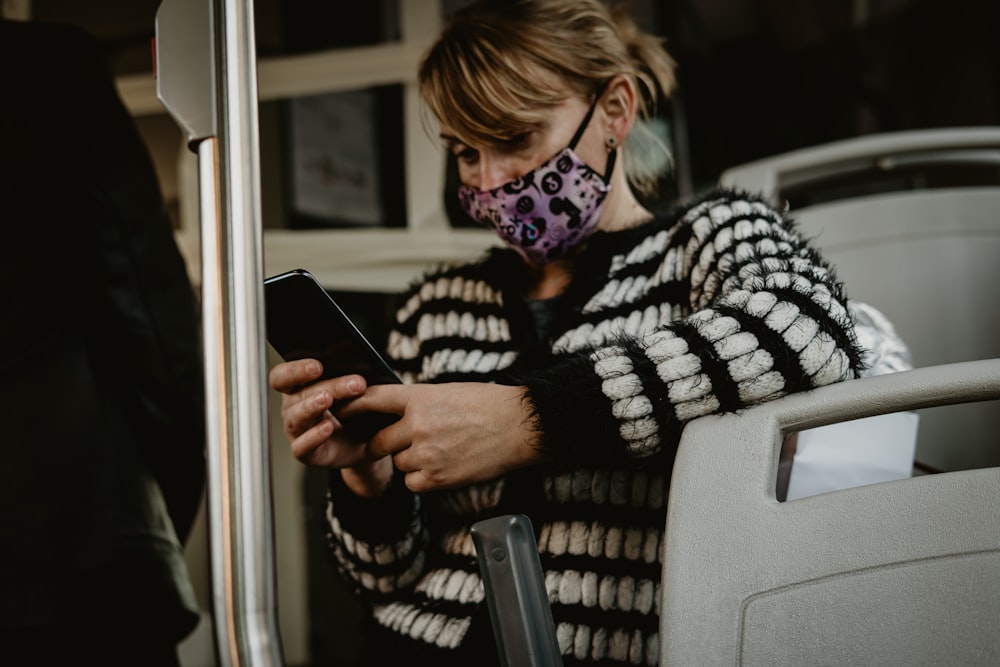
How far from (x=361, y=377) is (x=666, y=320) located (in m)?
0.35

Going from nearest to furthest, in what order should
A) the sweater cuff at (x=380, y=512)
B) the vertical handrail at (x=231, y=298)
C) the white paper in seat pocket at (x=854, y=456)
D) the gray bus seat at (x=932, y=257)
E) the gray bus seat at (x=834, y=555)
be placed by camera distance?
the vertical handrail at (x=231, y=298)
the gray bus seat at (x=834, y=555)
the white paper in seat pocket at (x=854, y=456)
the sweater cuff at (x=380, y=512)
the gray bus seat at (x=932, y=257)

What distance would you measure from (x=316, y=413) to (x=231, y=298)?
376 millimetres

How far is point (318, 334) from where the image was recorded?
2.72ft

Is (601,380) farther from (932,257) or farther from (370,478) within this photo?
(932,257)

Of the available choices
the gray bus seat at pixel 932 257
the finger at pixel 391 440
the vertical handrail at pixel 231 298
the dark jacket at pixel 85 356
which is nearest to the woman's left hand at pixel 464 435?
the finger at pixel 391 440

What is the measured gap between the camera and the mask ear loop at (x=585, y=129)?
106cm

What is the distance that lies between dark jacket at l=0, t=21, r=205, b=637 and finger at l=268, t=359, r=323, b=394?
477mm

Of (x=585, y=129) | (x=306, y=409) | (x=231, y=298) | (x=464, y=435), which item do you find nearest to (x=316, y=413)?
(x=306, y=409)

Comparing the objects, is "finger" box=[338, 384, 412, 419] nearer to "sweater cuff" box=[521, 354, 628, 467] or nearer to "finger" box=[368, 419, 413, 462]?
"finger" box=[368, 419, 413, 462]

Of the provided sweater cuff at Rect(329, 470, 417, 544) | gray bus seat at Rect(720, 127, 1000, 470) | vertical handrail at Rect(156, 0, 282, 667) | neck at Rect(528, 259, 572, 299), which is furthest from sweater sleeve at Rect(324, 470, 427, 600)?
gray bus seat at Rect(720, 127, 1000, 470)

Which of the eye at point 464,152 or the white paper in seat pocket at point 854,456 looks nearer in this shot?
the white paper in seat pocket at point 854,456

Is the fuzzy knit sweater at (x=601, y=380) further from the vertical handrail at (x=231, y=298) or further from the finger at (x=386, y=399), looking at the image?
the vertical handrail at (x=231, y=298)

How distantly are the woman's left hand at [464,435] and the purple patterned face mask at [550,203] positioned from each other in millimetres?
303

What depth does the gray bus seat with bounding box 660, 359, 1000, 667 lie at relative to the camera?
1.97ft
